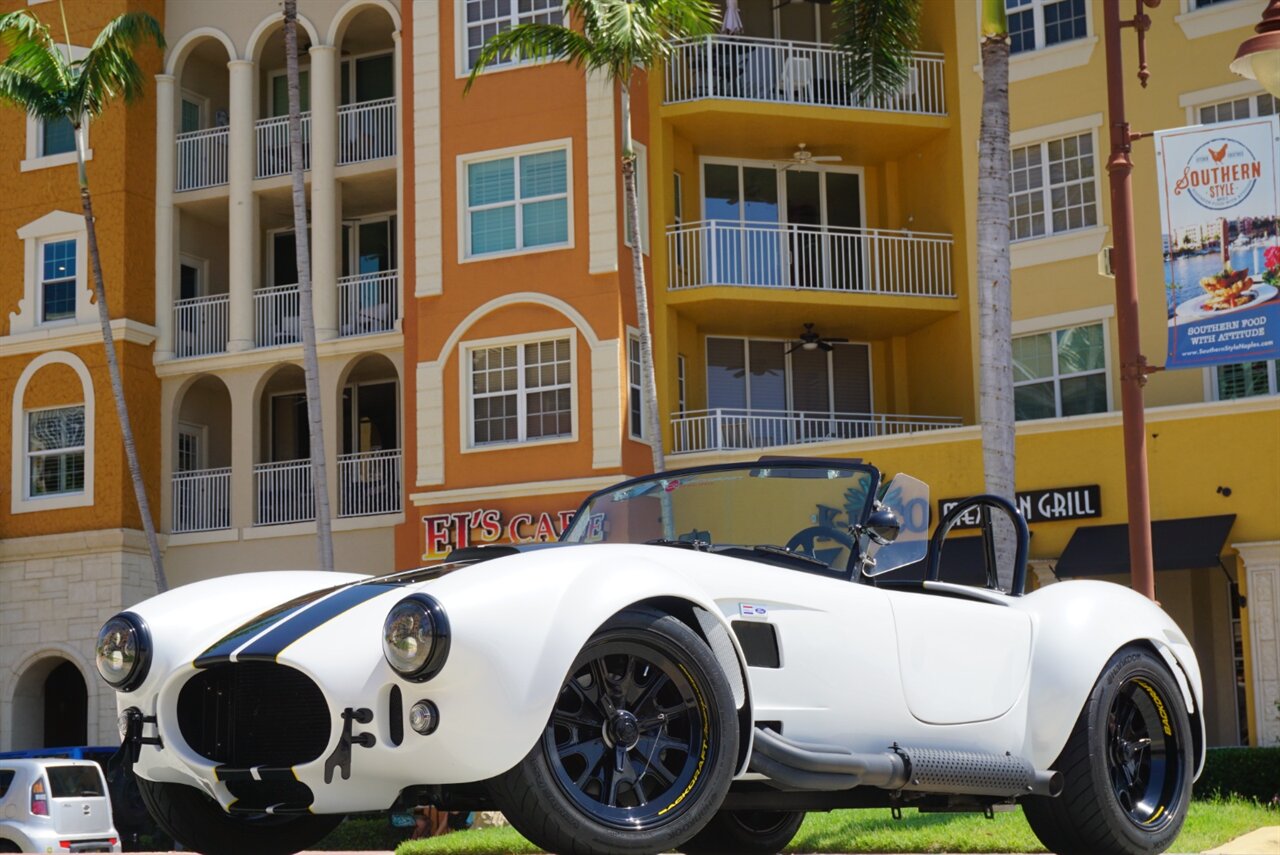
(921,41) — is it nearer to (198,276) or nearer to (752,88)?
(752,88)

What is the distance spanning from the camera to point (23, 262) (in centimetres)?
3244

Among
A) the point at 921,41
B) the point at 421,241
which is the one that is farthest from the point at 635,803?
the point at 921,41

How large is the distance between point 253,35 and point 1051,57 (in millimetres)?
14356

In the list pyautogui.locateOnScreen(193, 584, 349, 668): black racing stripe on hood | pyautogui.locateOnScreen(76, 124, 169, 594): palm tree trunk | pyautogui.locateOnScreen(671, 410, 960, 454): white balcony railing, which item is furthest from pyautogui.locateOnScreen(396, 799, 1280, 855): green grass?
pyautogui.locateOnScreen(76, 124, 169, 594): palm tree trunk

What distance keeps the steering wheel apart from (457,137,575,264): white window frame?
21.1m

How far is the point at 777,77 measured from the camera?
97.7 feet

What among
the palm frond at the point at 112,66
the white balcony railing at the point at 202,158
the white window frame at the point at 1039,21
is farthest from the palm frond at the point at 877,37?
the white balcony railing at the point at 202,158

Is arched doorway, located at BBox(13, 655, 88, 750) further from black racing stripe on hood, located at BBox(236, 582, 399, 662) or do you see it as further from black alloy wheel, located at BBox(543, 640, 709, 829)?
black alloy wheel, located at BBox(543, 640, 709, 829)

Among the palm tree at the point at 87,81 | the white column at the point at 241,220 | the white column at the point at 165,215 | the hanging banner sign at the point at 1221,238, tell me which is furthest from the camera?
the white column at the point at 165,215

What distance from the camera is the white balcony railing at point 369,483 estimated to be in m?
30.8

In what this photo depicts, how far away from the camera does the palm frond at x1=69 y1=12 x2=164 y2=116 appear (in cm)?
2934

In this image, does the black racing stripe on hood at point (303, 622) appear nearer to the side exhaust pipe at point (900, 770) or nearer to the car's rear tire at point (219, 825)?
the car's rear tire at point (219, 825)

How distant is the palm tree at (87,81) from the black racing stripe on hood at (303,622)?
2394cm

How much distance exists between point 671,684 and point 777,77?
81.7 ft
